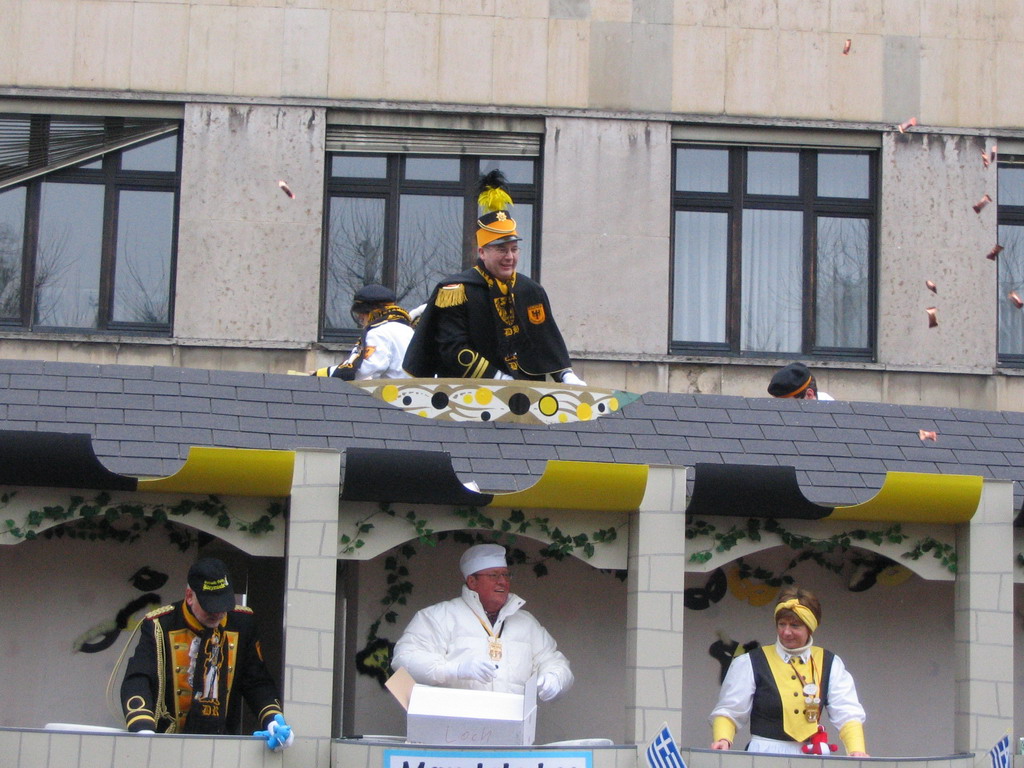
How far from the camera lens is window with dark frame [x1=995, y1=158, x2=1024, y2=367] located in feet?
52.0

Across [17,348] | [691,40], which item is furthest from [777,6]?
[17,348]

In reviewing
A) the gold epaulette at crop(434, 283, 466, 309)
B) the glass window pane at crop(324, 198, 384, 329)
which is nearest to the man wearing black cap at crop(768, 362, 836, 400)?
the gold epaulette at crop(434, 283, 466, 309)

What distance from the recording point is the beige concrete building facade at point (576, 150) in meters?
15.1

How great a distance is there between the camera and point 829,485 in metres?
8.57

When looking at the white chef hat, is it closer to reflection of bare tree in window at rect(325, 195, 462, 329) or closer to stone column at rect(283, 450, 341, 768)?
stone column at rect(283, 450, 341, 768)

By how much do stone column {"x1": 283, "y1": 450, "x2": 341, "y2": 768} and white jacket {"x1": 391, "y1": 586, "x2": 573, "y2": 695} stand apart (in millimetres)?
454

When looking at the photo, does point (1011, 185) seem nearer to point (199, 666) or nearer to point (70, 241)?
point (70, 241)

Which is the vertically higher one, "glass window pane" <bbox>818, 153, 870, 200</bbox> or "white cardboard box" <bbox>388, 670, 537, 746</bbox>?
"glass window pane" <bbox>818, 153, 870, 200</bbox>

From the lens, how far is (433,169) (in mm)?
15562

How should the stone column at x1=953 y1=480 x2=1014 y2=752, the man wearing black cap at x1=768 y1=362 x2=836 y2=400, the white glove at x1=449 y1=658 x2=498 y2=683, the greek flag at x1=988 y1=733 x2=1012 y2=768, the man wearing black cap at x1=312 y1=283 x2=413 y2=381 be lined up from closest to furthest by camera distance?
the white glove at x1=449 y1=658 x2=498 y2=683 < the greek flag at x1=988 y1=733 x2=1012 y2=768 < the stone column at x1=953 y1=480 x2=1014 y2=752 < the man wearing black cap at x1=312 y1=283 x2=413 y2=381 < the man wearing black cap at x1=768 y1=362 x2=836 y2=400

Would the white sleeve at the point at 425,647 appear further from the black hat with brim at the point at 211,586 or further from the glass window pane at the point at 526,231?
the glass window pane at the point at 526,231

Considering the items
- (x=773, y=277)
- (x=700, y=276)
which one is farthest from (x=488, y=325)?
(x=773, y=277)

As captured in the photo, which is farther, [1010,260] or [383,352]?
[1010,260]

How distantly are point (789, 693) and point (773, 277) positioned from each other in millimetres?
8145
